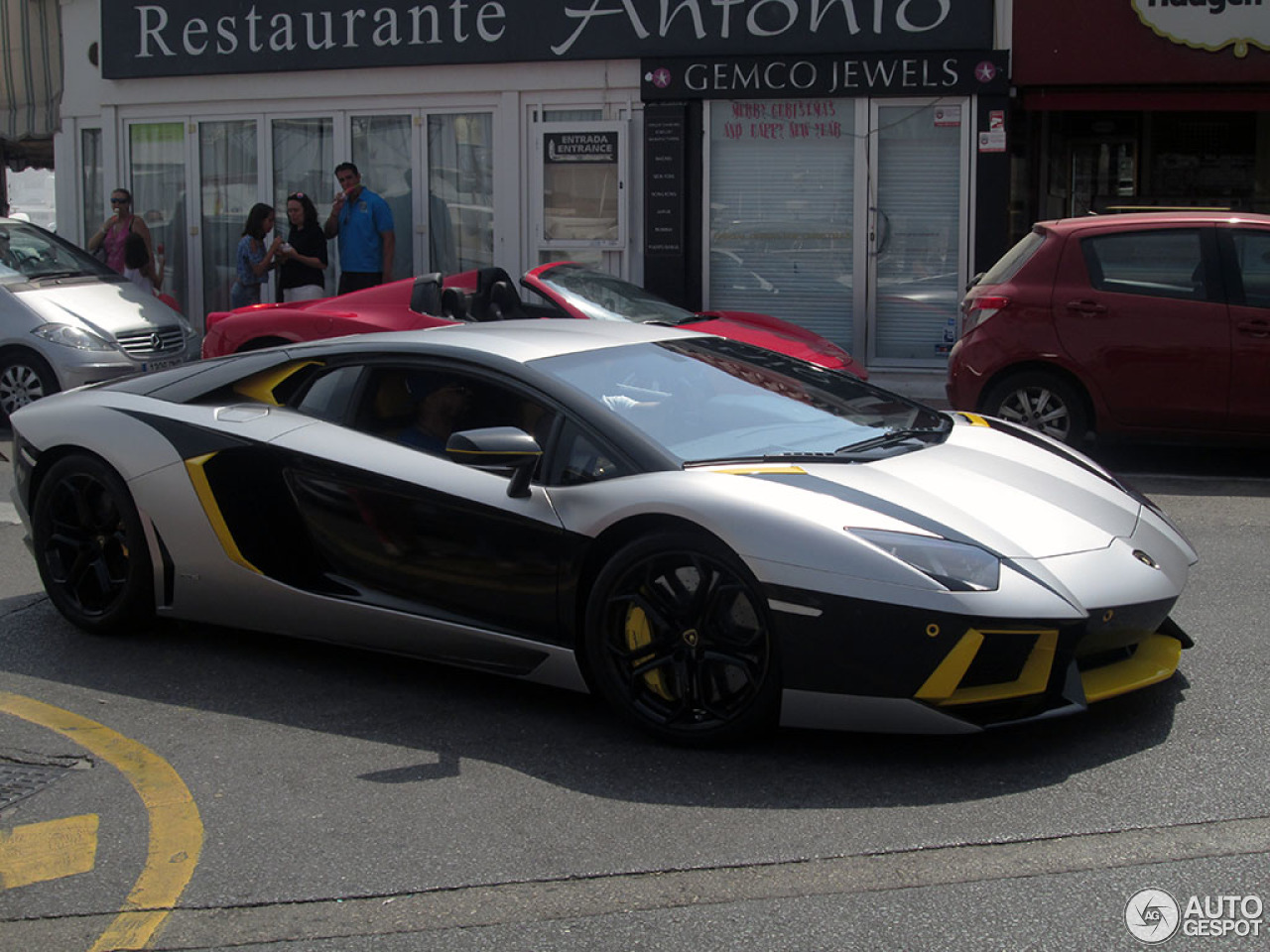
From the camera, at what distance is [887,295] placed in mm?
14656

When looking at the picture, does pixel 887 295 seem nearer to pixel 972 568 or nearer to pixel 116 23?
pixel 116 23

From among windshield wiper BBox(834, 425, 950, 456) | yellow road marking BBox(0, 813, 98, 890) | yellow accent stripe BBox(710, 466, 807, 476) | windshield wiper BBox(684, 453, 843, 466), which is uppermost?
windshield wiper BBox(834, 425, 950, 456)

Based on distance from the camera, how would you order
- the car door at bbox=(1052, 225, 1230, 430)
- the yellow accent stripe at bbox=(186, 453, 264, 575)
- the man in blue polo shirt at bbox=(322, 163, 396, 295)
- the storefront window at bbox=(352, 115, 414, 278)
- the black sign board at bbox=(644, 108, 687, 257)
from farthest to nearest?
the storefront window at bbox=(352, 115, 414, 278), the black sign board at bbox=(644, 108, 687, 257), the man in blue polo shirt at bbox=(322, 163, 396, 295), the car door at bbox=(1052, 225, 1230, 430), the yellow accent stripe at bbox=(186, 453, 264, 575)

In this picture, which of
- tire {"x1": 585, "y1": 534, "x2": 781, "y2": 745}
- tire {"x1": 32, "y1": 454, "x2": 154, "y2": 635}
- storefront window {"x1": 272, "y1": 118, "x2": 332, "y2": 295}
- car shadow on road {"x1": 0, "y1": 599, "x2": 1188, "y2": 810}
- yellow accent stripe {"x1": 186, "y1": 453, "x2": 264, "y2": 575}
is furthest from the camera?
storefront window {"x1": 272, "y1": 118, "x2": 332, "y2": 295}

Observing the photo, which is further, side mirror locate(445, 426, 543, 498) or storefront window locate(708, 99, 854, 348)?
storefront window locate(708, 99, 854, 348)

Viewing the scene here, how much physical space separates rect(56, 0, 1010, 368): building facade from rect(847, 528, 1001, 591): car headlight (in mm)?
10397

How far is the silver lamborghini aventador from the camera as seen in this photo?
4266 mm

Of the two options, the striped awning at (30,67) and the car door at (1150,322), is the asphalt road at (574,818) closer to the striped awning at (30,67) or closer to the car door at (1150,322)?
the car door at (1150,322)

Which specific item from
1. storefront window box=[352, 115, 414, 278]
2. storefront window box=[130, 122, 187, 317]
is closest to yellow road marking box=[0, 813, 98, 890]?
storefront window box=[352, 115, 414, 278]

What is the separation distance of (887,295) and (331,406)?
9.93 m

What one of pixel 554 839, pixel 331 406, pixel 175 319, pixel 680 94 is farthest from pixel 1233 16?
pixel 554 839

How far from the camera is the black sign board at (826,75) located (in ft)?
46.0

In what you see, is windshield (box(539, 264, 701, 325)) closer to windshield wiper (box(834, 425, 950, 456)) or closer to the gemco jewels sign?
the gemco jewels sign

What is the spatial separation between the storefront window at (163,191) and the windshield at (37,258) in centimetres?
409
